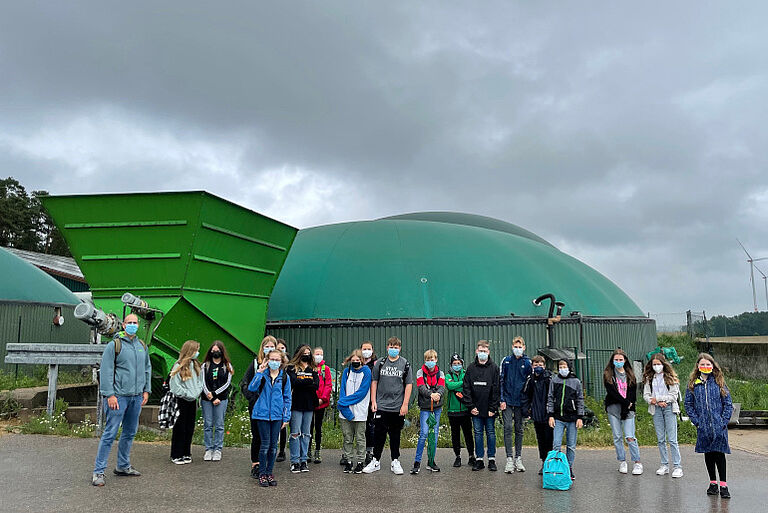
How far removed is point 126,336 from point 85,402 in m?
6.97

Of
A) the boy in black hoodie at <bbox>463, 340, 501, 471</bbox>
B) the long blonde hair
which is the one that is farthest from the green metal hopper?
the boy in black hoodie at <bbox>463, 340, 501, 471</bbox>

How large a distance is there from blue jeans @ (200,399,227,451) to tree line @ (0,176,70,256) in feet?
200

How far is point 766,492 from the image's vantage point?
756 centimetres

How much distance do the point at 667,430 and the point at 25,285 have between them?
18874 mm

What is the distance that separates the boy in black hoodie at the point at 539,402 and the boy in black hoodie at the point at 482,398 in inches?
16.7

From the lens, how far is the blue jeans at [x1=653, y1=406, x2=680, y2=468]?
27.4 ft

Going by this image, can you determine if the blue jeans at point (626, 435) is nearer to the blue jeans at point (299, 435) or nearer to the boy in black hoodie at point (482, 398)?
the boy in black hoodie at point (482, 398)

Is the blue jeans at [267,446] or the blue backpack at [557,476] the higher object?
the blue jeans at [267,446]

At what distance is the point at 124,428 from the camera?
7.53 meters

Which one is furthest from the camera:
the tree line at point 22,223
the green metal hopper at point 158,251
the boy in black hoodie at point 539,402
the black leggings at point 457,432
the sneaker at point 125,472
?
the tree line at point 22,223

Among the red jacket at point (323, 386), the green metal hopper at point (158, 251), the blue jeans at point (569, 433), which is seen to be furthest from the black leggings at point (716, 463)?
the green metal hopper at point (158, 251)

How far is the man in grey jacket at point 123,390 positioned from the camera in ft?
23.3

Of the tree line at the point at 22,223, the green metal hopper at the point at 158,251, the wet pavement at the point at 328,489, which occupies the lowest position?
the wet pavement at the point at 328,489

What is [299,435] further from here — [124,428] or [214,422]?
[124,428]
